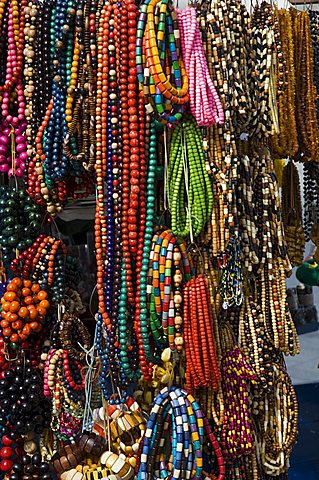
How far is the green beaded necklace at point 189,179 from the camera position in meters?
1.60

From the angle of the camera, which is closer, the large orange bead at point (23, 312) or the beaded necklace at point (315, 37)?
the large orange bead at point (23, 312)

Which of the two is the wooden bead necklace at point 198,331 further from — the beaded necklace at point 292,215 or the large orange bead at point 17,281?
the beaded necklace at point 292,215

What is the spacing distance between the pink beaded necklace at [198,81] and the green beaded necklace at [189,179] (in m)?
0.07

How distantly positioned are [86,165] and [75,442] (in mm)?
705

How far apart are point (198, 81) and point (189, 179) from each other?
0.23 meters

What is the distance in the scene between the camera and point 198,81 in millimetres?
1535

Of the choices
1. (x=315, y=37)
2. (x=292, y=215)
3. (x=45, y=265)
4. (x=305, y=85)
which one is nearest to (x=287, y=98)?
(x=305, y=85)

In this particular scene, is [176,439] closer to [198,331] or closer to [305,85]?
[198,331]

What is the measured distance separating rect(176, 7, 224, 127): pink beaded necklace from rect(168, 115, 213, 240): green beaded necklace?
0.23ft

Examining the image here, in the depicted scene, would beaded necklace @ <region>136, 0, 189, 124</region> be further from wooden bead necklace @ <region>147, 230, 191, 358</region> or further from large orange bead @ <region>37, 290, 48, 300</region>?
large orange bead @ <region>37, 290, 48, 300</region>

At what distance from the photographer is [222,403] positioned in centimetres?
169

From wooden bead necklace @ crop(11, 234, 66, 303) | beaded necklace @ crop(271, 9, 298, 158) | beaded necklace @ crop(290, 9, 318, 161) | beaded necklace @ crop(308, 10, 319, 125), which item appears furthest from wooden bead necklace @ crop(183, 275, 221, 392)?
beaded necklace @ crop(308, 10, 319, 125)

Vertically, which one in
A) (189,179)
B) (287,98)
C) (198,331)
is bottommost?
(198,331)

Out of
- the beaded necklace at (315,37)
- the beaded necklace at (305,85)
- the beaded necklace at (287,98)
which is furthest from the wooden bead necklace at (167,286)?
the beaded necklace at (315,37)
